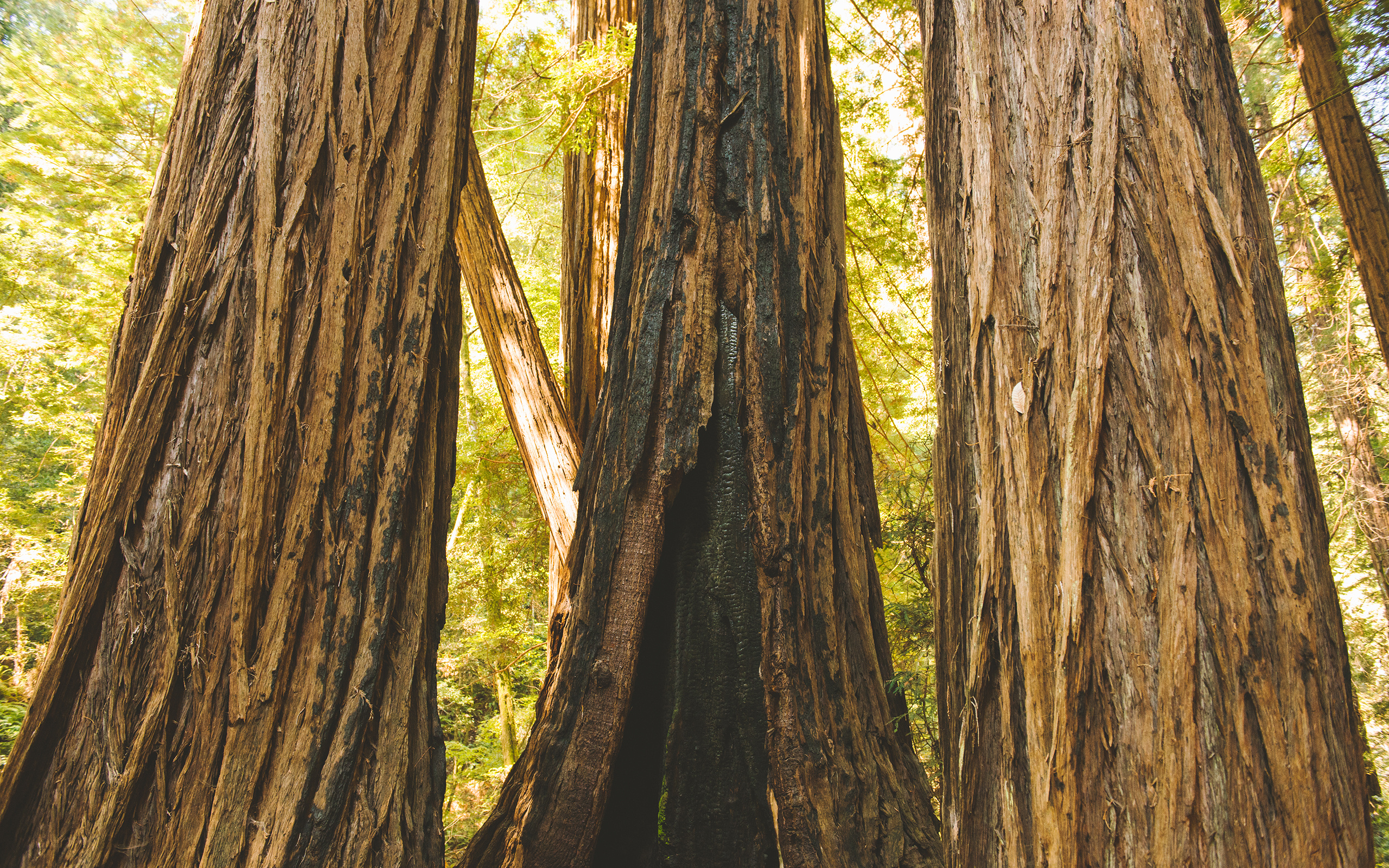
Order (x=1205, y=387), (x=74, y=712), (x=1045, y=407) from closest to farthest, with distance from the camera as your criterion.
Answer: (x=1205, y=387), (x=1045, y=407), (x=74, y=712)

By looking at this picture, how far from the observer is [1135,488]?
3.97ft

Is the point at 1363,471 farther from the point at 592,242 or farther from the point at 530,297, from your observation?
the point at 530,297

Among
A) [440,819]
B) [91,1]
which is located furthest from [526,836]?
[91,1]

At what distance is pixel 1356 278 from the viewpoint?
590 cm

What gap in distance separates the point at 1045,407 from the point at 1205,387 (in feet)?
0.77

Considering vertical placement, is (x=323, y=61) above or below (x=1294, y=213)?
below

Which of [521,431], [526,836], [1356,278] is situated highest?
[1356,278]

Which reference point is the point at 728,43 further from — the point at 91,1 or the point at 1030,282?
the point at 91,1

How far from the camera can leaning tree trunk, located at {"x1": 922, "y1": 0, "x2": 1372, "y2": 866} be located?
1.10 meters

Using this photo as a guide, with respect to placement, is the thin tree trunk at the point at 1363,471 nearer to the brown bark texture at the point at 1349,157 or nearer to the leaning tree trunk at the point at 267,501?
the brown bark texture at the point at 1349,157

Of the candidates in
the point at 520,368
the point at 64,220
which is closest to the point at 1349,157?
the point at 520,368

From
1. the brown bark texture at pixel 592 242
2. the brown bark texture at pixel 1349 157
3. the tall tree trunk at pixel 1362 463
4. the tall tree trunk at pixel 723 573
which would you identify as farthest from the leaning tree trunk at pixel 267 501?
the tall tree trunk at pixel 1362 463

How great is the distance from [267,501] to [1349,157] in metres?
5.42

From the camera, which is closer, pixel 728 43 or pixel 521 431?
pixel 728 43
